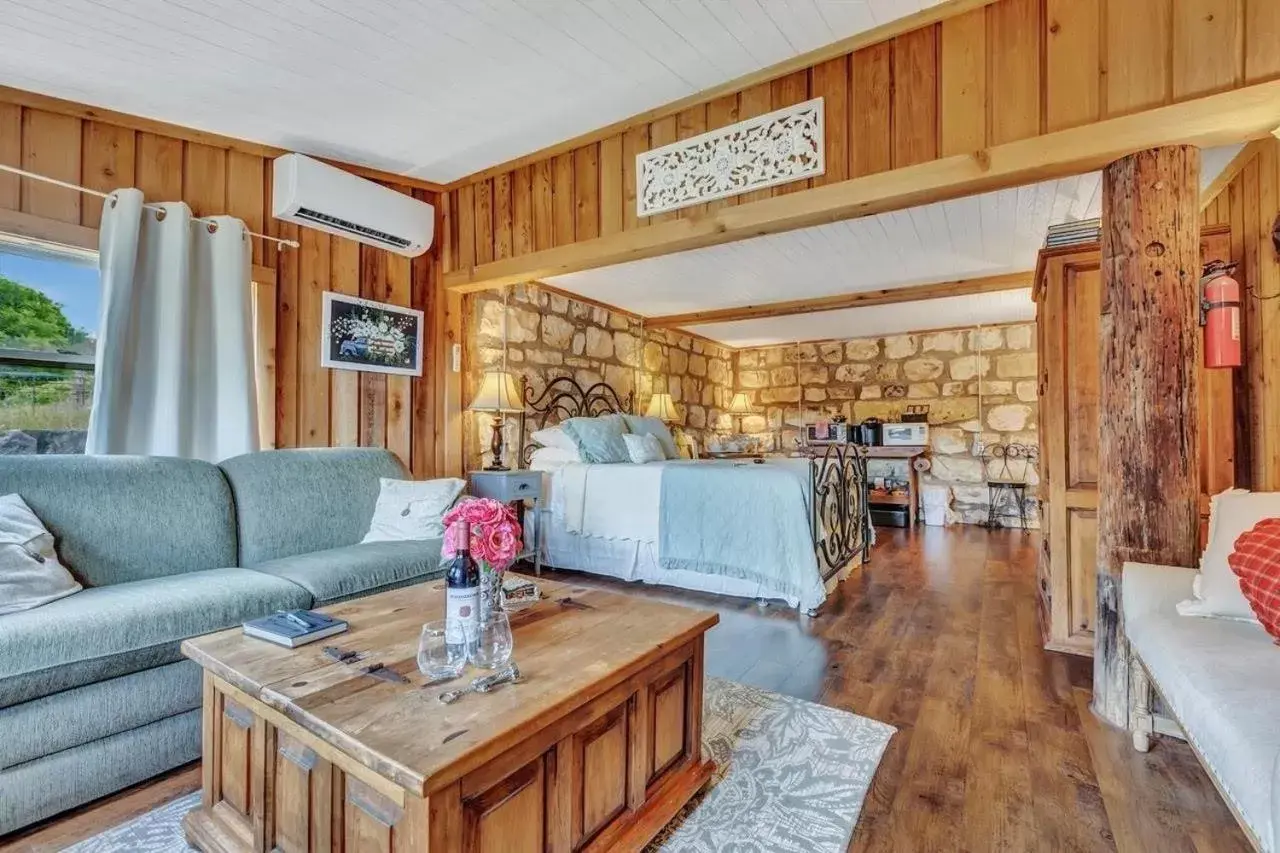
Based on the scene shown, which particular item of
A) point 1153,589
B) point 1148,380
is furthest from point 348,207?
point 1153,589

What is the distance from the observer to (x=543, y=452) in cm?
432

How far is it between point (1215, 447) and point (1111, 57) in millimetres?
1791

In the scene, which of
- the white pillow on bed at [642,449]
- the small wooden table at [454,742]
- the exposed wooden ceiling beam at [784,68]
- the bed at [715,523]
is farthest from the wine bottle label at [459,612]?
the white pillow on bed at [642,449]

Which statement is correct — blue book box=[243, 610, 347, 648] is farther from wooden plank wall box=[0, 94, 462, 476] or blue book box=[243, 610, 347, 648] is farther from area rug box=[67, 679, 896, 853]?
wooden plank wall box=[0, 94, 462, 476]

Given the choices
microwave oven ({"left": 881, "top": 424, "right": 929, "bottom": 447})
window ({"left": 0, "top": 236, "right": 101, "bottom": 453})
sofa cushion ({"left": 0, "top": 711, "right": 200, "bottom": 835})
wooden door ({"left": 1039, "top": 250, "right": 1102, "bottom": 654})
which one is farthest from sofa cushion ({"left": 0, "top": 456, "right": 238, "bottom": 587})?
microwave oven ({"left": 881, "top": 424, "right": 929, "bottom": 447})

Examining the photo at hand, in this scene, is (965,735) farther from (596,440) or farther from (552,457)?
(552,457)

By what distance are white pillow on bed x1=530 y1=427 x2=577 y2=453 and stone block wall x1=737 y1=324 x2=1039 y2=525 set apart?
4.03 meters

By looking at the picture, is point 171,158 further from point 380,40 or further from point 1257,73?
point 1257,73

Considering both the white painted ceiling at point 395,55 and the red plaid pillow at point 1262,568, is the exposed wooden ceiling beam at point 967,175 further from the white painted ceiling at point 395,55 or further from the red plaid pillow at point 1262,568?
the red plaid pillow at point 1262,568

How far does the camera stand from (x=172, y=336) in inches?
105

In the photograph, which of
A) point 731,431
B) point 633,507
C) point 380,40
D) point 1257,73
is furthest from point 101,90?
point 731,431

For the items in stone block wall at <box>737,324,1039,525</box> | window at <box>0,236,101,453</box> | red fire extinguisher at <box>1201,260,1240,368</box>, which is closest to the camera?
red fire extinguisher at <box>1201,260,1240,368</box>

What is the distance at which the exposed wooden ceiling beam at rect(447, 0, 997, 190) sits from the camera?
2.21 m

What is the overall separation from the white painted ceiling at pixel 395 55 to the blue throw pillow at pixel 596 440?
6.56ft
